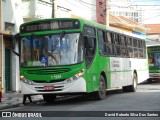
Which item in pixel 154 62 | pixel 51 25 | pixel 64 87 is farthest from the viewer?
pixel 154 62

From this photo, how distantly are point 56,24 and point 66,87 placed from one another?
2.43 meters

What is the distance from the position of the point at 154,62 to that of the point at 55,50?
18.5m

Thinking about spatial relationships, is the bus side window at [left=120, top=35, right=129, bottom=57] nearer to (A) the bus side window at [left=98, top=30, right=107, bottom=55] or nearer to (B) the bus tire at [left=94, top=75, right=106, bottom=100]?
(A) the bus side window at [left=98, top=30, right=107, bottom=55]

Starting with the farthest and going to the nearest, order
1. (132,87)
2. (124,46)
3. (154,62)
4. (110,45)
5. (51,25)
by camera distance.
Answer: (154,62) → (132,87) → (124,46) → (110,45) → (51,25)

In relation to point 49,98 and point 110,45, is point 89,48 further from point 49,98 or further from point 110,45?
point 49,98

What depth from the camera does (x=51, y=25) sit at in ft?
51.3

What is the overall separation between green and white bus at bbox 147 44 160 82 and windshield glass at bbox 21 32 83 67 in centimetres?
1794

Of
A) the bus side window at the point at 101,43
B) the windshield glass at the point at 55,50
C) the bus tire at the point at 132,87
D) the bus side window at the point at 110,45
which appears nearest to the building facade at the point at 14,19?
the bus side window at the point at 110,45

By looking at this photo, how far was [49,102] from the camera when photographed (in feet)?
57.0

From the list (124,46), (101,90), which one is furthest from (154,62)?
(101,90)

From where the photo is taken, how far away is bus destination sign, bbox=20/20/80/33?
15.5 m

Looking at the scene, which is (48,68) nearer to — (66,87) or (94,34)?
(66,87)

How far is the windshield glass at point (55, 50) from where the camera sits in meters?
15.2

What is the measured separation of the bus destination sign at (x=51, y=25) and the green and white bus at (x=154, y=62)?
1789 centimetres
